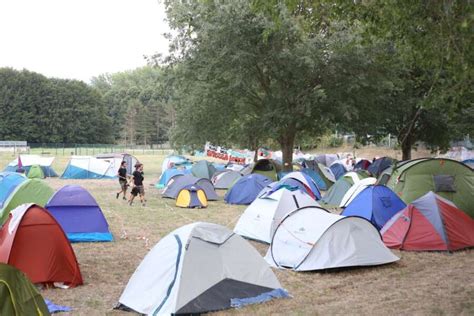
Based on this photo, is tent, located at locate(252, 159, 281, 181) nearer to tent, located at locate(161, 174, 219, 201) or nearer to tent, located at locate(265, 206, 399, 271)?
tent, located at locate(161, 174, 219, 201)

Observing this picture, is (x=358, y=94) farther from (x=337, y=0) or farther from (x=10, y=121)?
(x=10, y=121)

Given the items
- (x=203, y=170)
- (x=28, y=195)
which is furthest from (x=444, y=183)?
(x=203, y=170)

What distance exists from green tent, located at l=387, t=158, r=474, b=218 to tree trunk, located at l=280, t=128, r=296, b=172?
1006 centimetres

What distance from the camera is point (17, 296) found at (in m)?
5.05

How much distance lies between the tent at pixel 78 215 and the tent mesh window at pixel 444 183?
337 inches

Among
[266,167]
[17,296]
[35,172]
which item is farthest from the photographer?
[35,172]

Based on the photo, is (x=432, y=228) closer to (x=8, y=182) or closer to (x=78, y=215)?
(x=78, y=215)

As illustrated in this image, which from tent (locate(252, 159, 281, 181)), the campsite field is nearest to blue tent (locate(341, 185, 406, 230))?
the campsite field

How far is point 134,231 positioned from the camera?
13156 millimetres

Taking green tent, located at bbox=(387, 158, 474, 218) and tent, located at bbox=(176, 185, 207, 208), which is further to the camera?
tent, located at bbox=(176, 185, 207, 208)

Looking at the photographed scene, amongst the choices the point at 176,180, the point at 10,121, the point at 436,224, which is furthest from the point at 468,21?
the point at 10,121

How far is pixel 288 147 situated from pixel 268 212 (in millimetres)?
12950

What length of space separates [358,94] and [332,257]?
14300 mm

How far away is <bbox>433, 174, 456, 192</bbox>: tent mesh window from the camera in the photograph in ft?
43.7
